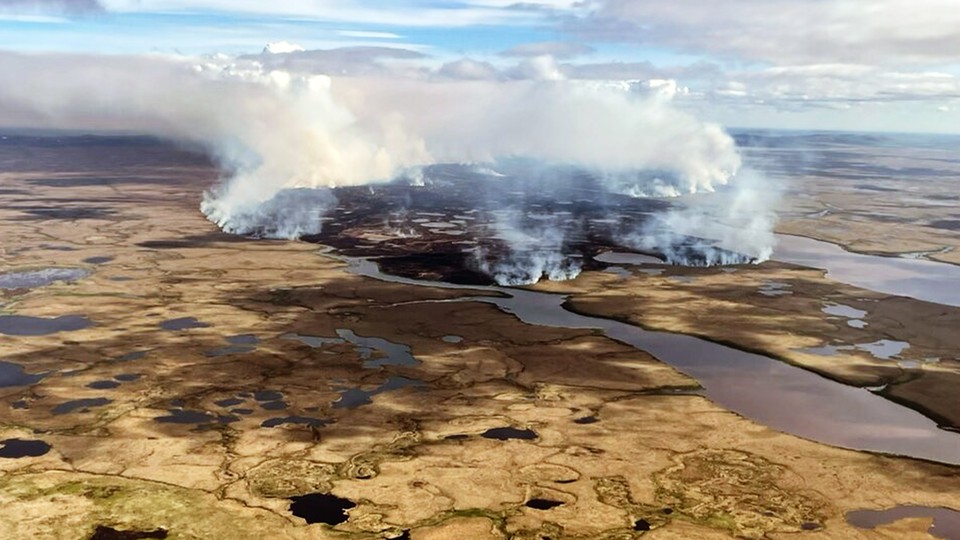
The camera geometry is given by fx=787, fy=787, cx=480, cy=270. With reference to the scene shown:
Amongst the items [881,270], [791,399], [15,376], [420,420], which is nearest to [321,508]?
[420,420]

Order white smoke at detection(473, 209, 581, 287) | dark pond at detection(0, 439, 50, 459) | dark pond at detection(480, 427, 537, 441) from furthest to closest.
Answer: white smoke at detection(473, 209, 581, 287)
dark pond at detection(480, 427, 537, 441)
dark pond at detection(0, 439, 50, 459)

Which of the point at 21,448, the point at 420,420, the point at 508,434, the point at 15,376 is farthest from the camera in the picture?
the point at 15,376

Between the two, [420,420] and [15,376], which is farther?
[15,376]

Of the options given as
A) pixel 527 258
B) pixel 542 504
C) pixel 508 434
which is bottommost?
pixel 542 504

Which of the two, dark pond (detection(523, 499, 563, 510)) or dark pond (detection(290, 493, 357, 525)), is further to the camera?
dark pond (detection(523, 499, 563, 510))

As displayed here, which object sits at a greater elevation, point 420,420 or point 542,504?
point 420,420

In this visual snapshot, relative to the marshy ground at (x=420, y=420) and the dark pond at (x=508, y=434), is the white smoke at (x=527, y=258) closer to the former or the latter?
the marshy ground at (x=420, y=420)

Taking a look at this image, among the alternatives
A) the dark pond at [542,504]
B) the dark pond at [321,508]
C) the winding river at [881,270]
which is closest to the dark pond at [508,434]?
the dark pond at [542,504]

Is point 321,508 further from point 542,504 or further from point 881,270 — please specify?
point 881,270

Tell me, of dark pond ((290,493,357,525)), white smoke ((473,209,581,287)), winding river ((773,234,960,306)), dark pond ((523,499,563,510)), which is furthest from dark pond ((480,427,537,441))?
winding river ((773,234,960,306))

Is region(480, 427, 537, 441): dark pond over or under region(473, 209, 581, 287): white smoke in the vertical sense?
under

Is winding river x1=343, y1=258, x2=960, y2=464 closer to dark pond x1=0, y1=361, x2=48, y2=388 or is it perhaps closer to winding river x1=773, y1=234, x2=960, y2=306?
winding river x1=773, y1=234, x2=960, y2=306

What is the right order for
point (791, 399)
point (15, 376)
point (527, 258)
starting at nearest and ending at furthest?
point (791, 399) → point (15, 376) → point (527, 258)
